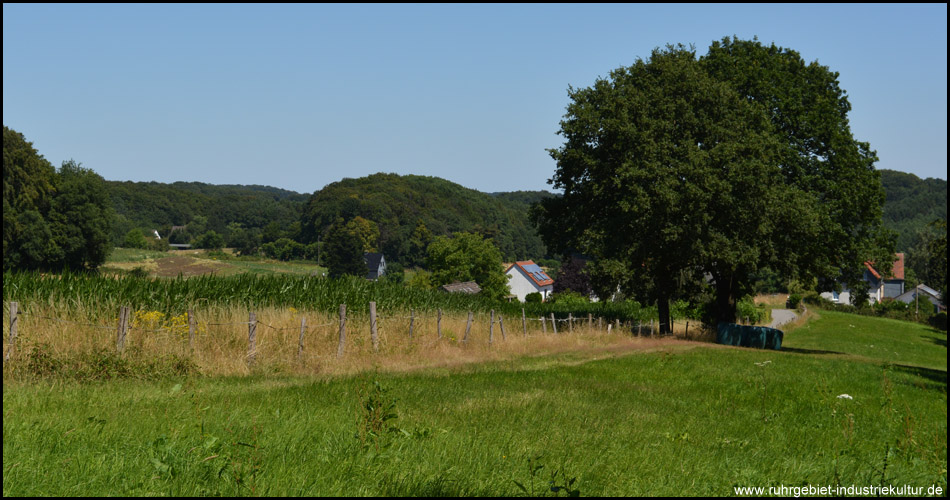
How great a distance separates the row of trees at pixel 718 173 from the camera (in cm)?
3412

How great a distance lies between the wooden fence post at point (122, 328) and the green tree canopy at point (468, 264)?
9318 cm

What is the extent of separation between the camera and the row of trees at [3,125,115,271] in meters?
78.4

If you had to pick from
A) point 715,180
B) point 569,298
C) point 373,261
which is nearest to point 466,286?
point 569,298

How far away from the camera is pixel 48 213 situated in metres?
84.8

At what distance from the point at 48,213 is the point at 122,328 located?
265 ft

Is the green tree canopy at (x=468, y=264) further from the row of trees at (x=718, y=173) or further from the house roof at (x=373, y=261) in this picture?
the row of trees at (x=718, y=173)

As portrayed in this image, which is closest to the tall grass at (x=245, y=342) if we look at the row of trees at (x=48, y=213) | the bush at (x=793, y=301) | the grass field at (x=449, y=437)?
the grass field at (x=449, y=437)

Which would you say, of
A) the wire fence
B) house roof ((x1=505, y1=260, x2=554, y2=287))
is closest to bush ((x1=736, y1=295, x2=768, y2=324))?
the wire fence

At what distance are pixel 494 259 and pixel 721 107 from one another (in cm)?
7728

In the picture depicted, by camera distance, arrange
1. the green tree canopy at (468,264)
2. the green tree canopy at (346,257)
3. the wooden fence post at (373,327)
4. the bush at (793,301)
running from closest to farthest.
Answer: the wooden fence post at (373,327) → the bush at (793,301) → the green tree canopy at (468,264) → the green tree canopy at (346,257)

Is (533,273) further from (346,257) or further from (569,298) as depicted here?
(569,298)

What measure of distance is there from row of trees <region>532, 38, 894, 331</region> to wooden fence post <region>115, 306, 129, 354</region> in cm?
2299

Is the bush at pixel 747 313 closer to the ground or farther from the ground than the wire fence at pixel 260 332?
closer to the ground

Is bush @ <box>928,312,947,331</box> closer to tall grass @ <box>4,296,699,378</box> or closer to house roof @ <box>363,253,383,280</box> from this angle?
tall grass @ <box>4,296,699,378</box>
